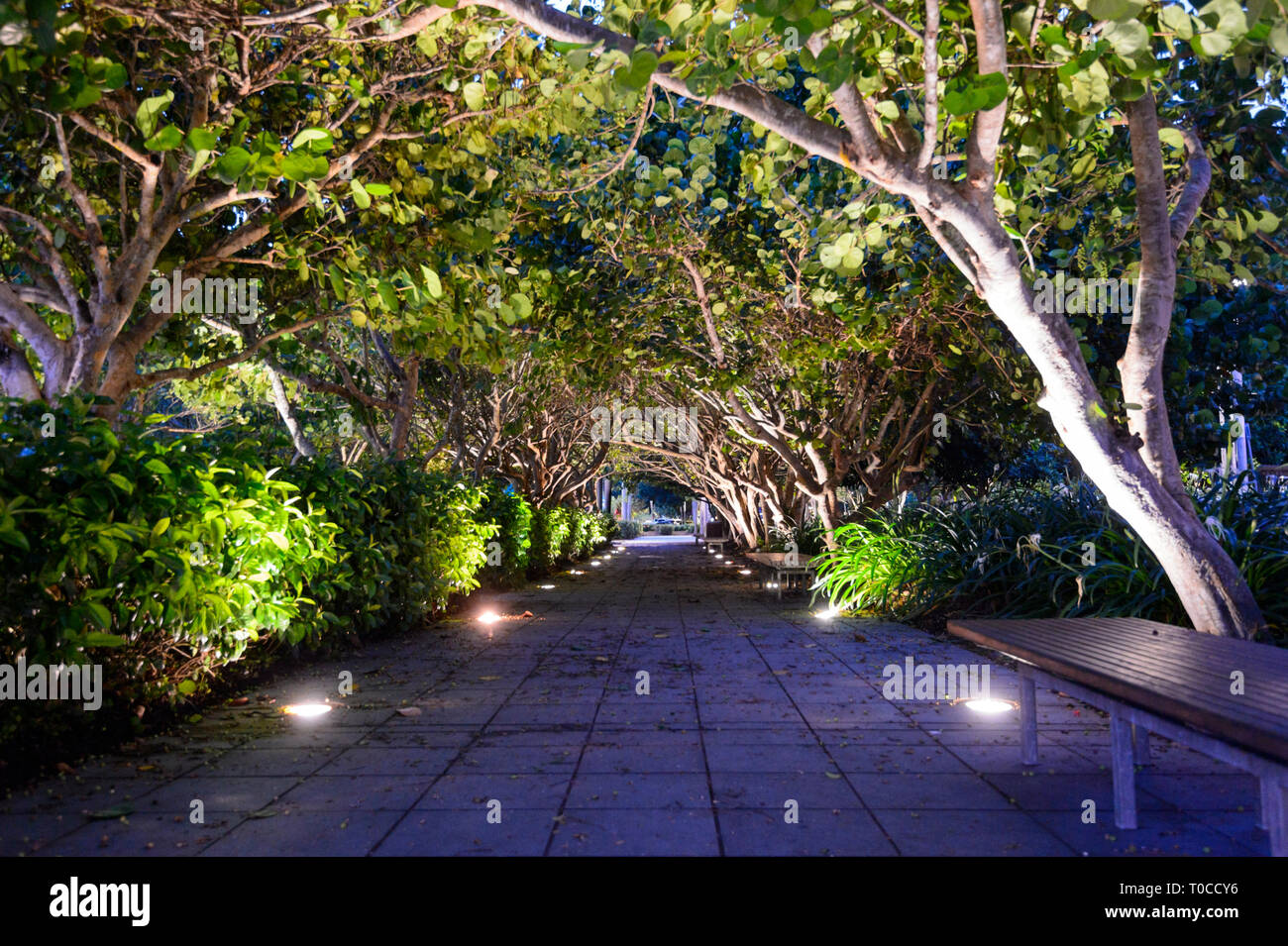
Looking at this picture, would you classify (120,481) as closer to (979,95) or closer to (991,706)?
(979,95)

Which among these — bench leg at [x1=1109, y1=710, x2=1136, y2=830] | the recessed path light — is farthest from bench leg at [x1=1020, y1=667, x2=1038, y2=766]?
the recessed path light

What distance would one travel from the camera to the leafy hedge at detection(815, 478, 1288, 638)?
6.10 m

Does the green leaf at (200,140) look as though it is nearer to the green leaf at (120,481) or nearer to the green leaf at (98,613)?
the green leaf at (120,481)

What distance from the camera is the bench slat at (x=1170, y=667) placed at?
2184 millimetres

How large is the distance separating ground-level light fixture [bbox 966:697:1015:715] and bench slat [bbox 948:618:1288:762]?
75 centimetres

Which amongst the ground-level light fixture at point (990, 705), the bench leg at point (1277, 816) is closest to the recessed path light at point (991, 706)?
the ground-level light fixture at point (990, 705)

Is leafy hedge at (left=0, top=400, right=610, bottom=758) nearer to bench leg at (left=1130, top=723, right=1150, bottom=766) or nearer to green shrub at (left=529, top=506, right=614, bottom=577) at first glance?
bench leg at (left=1130, top=723, right=1150, bottom=766)

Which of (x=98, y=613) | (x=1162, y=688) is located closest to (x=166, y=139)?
(x=98, y=613)

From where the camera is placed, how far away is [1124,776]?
305 cm

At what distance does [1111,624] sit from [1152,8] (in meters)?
3.20

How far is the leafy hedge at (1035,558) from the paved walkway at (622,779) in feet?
4.14

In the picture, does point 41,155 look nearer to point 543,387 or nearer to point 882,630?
point 882,630

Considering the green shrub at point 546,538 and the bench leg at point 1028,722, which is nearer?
the bench leg at point 1028,722
